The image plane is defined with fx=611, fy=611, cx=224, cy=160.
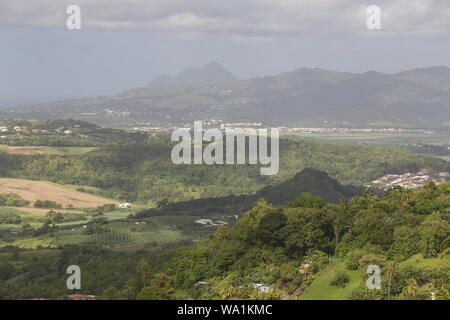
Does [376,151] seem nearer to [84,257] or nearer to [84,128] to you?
[84,128]

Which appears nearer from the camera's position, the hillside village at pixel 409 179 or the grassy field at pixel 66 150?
the hillside village at pixel 409 179

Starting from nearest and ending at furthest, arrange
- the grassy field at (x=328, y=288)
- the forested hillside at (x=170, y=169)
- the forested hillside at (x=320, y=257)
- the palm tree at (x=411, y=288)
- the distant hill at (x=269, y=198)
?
the palm tree at (x=411, y=288) → the forested hillside at (x=320, y=257) → the grassy field at (x=328, y=288) → the distant hill at (x=269, y=198) → the forested hillside at (x=170, y=169)

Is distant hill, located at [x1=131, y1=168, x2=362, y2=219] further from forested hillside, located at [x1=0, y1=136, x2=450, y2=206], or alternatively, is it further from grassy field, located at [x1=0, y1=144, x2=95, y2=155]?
grassy field, located at [x1=0, y1=144, x2=95, y2=155]

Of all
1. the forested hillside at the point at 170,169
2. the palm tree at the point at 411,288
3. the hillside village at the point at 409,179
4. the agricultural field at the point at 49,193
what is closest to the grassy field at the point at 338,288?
the palm tree at the point at 411,288

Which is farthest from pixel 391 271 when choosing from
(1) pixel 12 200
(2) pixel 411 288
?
(1) pixel 12 200

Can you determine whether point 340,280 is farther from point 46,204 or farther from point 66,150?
point 66,150

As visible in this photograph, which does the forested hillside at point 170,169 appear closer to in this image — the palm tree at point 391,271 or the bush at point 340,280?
the bush at point 340,280

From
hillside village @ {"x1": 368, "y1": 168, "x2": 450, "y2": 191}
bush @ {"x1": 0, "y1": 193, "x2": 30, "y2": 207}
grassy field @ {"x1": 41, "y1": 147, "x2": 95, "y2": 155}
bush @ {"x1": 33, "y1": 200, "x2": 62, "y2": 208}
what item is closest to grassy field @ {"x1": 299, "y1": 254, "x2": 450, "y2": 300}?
bush @ {"x1": 33, "y1": 200, "x2": 62, "y2": 208}
